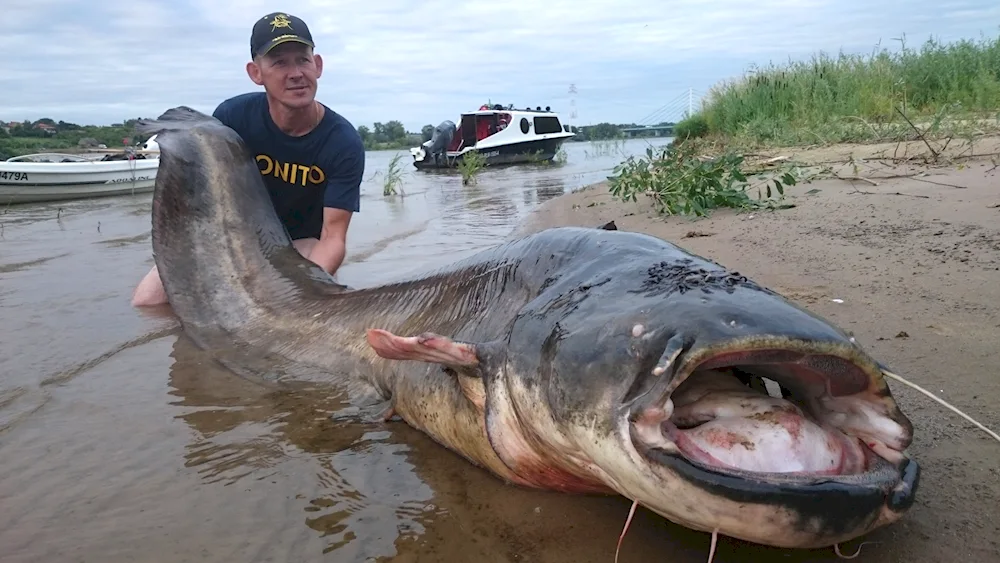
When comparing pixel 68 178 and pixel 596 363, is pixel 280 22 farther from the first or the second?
pixel 68 178

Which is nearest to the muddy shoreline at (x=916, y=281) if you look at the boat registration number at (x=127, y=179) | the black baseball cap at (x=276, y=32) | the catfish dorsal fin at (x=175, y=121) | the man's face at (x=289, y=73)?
the man's face at (x=289, y=73)

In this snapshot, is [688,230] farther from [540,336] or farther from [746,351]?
[746,351]

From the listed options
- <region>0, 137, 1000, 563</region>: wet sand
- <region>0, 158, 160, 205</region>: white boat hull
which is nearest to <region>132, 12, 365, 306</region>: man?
<region>0, 137, 1000, 563</region>: wet sand

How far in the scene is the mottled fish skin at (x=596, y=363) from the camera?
46.1 inches

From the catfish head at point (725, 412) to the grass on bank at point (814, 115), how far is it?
3955mm

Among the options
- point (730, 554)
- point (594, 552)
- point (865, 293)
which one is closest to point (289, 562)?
point (594, 552)

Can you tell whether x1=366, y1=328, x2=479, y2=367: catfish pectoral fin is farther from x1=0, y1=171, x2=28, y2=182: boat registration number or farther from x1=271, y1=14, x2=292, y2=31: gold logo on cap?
x1=0, y1=171, x2=28, y2=182: boat registration number

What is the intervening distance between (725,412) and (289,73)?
383 cm

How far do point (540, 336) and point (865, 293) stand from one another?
183cm

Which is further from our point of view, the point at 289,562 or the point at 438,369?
the point at 438,369

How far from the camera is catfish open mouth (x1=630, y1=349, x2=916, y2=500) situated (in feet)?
3.98

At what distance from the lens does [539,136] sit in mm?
25297

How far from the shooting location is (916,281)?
286 cm

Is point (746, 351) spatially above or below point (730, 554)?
above
